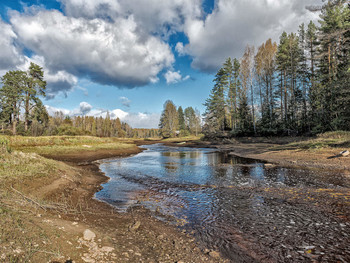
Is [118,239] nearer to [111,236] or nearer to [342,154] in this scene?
[111,236]

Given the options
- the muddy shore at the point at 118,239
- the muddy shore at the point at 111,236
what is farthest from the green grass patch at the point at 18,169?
the muddy shore at the point at 118,239

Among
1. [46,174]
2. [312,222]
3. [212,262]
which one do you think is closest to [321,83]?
[312,222]

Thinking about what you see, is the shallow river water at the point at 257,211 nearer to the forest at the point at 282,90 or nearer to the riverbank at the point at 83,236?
the riverbank at the point at 83,236

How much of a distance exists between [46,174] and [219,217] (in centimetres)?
882

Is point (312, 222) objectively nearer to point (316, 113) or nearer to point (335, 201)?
point (335, 201)

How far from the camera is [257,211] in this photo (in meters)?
6.77

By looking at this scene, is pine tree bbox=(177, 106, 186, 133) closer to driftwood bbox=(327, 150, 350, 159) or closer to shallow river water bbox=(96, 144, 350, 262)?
driftwood bbox=(327, 150, 350, 159)

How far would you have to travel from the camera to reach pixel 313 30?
112 ft

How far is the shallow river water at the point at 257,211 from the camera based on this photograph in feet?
14.8

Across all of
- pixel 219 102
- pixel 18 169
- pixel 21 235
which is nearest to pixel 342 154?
pixel 21 235

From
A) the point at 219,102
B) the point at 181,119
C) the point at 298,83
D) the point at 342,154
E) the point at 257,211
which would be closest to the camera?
the point at 257,211

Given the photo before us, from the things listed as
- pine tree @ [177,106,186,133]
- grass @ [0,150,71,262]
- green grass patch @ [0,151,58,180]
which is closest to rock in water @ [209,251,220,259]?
grass @ [0,150,71,262]

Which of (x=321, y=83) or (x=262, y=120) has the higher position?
(x=321, y=83)

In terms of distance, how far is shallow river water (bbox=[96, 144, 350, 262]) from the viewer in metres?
4.50
